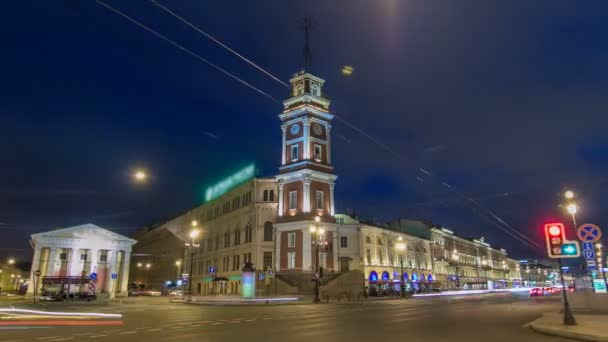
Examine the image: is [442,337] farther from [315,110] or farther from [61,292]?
[61,292]

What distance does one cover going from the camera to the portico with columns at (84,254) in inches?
2968

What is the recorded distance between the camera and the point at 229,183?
8344 centimetres

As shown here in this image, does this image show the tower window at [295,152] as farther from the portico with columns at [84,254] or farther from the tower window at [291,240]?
the portico with columns at [84,254]

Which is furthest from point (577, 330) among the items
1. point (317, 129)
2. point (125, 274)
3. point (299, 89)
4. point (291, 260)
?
point (125, 274)

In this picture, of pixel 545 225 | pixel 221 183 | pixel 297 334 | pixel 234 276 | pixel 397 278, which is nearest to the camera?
pixel 297 334

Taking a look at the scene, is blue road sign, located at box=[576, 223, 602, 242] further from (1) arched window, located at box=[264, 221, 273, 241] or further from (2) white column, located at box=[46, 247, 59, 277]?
(2) white column, located at box=[46, 247, 59, 277]

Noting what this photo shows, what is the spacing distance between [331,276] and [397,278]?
87.3 ft

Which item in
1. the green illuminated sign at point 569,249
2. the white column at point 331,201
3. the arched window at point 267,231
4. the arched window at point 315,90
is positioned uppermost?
the arched window at point 315,90

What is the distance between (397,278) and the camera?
256ft

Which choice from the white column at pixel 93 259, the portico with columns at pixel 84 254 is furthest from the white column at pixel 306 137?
the white column at pixel 93 259

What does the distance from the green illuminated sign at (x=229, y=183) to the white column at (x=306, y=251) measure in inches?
676

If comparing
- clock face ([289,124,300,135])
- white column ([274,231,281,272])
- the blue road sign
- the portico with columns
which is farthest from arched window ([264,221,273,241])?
the blue road sign

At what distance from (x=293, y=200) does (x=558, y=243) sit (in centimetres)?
4792

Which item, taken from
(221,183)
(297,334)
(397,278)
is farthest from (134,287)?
(297,334)
